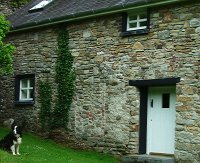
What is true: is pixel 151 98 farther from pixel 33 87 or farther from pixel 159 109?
pixel 33 87

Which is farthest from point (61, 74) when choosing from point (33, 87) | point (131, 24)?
point (131, 24)

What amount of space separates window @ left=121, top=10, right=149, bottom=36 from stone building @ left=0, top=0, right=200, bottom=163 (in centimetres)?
3

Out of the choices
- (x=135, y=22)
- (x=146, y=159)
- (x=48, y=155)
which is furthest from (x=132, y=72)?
(x=48, y=155)

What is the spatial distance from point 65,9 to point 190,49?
20.0 ft

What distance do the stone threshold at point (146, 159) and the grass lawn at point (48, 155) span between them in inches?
23.9

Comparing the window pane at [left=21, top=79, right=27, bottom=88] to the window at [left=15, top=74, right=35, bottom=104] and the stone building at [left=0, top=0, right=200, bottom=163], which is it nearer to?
the window at [left=15, top=74, right=35, bottom=104]

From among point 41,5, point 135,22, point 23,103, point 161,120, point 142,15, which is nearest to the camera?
point 161,120

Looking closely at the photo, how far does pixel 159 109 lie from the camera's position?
591 inches

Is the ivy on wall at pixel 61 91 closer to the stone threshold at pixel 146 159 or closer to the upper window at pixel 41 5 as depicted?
the upper window at pixel 41 5

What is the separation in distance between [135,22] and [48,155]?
16.6 ft

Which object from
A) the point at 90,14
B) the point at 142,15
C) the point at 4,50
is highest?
the point at 90,14

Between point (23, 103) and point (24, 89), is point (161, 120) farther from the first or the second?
point (24, 89)

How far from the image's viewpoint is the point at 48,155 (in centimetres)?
1447

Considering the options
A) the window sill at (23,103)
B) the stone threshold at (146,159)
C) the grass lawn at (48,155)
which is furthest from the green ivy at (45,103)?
the stone threshold at (146,159)
